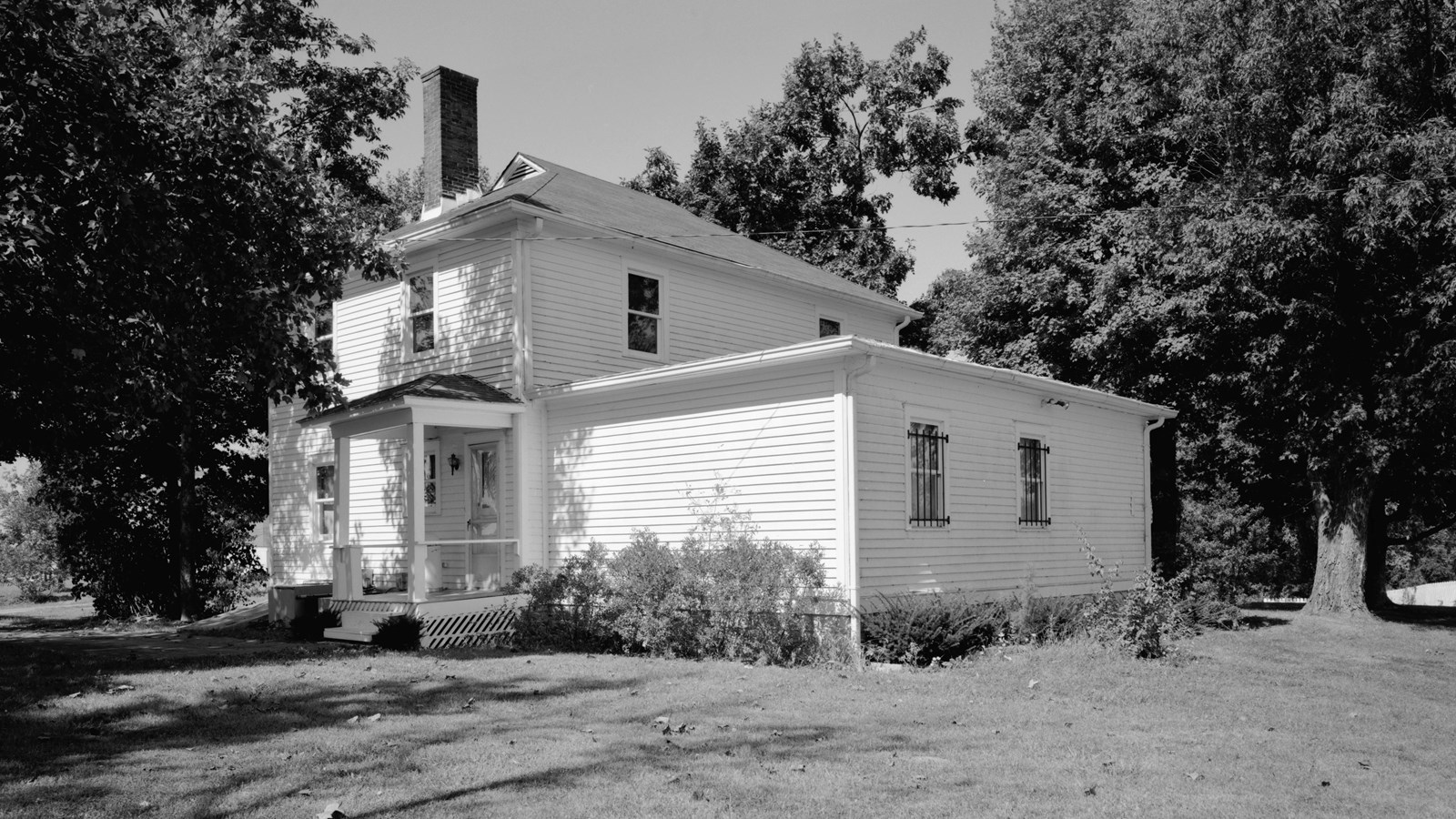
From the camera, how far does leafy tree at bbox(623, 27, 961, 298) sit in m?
35.4

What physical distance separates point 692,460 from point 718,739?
6.82m

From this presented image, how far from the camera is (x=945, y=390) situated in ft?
49.3

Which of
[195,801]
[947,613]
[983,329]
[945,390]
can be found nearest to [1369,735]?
[947,613]

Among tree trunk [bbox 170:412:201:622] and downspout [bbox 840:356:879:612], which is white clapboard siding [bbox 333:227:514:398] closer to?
tree trunk [bbox 170:412:201:622]

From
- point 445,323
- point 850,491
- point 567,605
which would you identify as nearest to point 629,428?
point 567,605

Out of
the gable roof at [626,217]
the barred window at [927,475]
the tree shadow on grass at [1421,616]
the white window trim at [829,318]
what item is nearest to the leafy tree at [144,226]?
the gable roof at [626,217]

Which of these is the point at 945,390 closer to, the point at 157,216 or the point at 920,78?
the point at 157,216

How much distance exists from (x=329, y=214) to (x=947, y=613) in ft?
32.8

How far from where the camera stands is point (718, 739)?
8.16m

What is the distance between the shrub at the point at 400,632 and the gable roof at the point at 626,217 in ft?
19.8

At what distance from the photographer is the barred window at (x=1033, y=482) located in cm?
1691

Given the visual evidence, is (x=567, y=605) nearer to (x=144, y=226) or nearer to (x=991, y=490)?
(x=991, y=490)

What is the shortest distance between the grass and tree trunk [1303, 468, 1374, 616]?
842 cm

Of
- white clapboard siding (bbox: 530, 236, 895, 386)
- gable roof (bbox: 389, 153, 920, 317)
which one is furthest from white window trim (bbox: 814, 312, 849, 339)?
gable roof (bbox: 389, 153, 920, 317)
